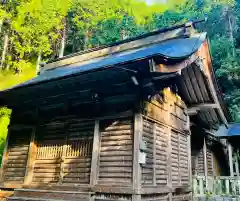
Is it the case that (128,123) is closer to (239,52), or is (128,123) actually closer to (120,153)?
(120,153)

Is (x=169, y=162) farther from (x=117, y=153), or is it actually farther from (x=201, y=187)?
(x=201, y=187)

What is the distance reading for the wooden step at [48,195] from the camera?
21.0 ft

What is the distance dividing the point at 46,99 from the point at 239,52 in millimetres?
17859

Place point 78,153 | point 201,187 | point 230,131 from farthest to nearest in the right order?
1. point 230,131
2. point 201,187
3. point 78,153

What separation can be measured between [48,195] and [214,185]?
6049 millimetres

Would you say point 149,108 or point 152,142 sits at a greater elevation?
point 149,108

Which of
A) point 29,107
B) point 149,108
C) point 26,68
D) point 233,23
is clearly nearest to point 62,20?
point 26,68

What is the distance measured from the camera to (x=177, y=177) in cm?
841

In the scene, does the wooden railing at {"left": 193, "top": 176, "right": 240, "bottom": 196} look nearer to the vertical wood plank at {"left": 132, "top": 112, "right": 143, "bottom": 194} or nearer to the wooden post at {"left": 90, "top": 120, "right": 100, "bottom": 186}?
the vertical wood plank at {"left": 132, "top": 112, "right": 143, "bottom": 194}

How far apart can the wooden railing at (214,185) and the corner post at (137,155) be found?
14.9ft

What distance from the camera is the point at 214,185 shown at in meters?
9.61

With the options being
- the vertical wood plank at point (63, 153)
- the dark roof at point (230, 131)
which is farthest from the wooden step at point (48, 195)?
the dark roof at point (230, 131)

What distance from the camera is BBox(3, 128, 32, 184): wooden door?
27.0ft

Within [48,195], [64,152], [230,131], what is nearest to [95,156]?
[64,152]
